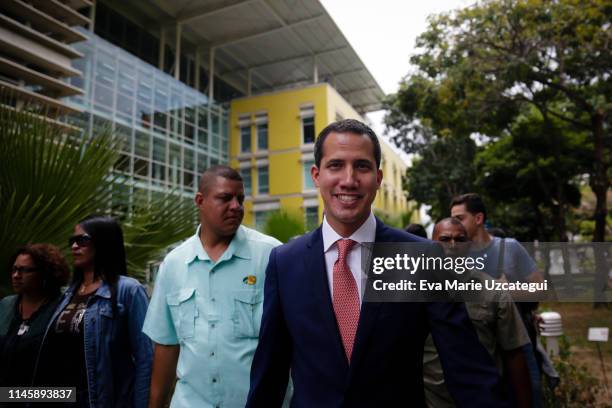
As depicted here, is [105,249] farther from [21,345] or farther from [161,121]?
[161,121]

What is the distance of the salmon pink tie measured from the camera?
4.91 ft

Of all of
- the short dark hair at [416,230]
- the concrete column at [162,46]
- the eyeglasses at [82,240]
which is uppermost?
the concrete column at [162,46]

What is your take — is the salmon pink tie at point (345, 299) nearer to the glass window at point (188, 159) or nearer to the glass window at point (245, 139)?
the glass window at point (188, 159)

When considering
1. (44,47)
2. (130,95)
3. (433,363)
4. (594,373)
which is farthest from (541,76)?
(130,95)

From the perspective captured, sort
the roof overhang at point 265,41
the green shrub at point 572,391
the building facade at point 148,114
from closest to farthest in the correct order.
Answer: the green shrub at point 572,391 < the building facade at point 148,114 < the roof overhang at point 265,41

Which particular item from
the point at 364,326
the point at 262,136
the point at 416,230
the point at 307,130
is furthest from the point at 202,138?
the point at 364,326

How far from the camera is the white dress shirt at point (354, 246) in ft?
5.24

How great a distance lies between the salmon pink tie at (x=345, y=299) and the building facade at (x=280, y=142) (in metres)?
20.6

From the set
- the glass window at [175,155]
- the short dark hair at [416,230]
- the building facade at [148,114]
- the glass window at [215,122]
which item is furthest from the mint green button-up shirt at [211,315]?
the glass window at [215,122]

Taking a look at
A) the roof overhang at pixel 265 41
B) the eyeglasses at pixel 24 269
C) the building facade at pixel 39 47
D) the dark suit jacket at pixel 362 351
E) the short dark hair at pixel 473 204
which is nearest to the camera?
the dark suit jacket at pixel 362 351

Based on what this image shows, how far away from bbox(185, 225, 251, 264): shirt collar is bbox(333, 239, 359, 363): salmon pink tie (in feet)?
3.29

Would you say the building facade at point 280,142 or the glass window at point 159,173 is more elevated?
the building facade at point 280,142

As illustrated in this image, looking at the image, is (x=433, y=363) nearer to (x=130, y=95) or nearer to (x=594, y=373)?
(x=594, y=373)

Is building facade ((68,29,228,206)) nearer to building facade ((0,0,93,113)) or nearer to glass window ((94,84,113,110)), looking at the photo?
glass window ((94,84,113,110))
